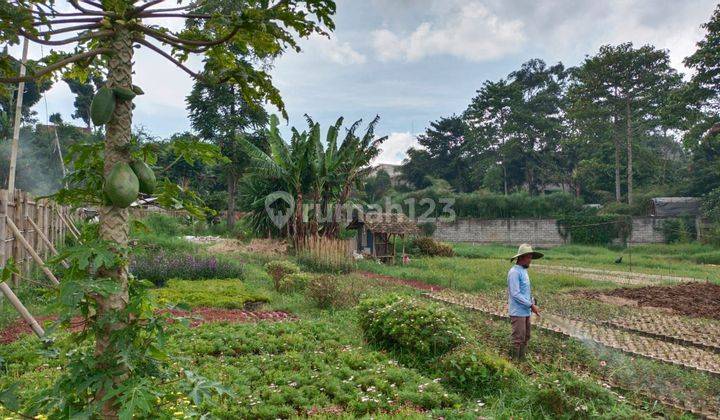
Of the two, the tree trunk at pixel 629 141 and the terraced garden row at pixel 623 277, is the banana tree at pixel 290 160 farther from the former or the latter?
the tree trunk at pixel 629 141

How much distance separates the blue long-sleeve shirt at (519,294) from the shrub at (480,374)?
1.04 meters

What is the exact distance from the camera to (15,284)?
7.98 m

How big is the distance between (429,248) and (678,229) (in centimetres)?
1565

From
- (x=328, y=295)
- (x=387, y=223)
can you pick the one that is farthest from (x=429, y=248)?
(x=328, y=295)

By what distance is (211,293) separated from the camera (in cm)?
947

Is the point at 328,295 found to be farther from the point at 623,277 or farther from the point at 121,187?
the point at 623,277

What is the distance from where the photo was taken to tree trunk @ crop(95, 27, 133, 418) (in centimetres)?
168

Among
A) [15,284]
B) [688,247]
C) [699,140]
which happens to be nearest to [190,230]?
[15,284]

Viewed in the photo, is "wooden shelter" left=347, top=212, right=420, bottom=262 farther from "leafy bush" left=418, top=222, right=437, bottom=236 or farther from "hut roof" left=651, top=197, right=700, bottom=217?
"hut roof" left=651, top=197, right=700, bottom=217

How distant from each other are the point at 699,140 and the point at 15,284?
100 feet

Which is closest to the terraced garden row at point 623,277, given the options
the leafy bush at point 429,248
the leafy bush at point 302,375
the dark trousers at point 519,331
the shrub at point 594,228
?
the leafy bush at point 429,248

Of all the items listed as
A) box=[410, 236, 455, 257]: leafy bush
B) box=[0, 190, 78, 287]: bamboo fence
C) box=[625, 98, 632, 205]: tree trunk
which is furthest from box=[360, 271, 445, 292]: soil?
box=[625, 98, 632, 205]: tree trunk

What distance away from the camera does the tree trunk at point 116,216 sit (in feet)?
5.52

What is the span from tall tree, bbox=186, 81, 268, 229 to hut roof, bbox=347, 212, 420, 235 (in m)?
8.80
